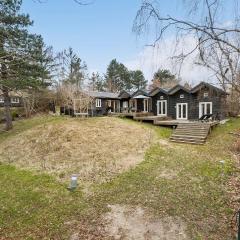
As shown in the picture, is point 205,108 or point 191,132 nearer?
point 191,132

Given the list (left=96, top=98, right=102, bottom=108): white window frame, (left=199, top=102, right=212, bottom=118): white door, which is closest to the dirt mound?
(left=199, top=102, right=212, bottom=118): white door

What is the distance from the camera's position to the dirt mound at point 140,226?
23.3ft

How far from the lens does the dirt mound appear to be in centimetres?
710

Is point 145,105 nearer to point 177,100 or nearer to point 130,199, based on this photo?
point 177,100

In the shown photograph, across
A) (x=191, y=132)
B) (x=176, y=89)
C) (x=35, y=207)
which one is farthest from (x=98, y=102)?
(x=35, y=207)

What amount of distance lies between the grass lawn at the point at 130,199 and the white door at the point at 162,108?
36.3ft

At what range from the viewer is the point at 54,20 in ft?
12.4

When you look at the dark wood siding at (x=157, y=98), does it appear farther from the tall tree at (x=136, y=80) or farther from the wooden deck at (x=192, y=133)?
the tall tree at (x=136, y=80)

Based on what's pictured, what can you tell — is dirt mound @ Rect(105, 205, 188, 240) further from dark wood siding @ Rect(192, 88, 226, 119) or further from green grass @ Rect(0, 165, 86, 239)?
dark wood siding @ Rect(192, 88, 226, 119)

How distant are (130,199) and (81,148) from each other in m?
6.34

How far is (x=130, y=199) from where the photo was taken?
931 cm

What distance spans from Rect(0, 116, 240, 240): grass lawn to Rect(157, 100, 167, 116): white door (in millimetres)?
11053

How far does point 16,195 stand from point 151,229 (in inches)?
215

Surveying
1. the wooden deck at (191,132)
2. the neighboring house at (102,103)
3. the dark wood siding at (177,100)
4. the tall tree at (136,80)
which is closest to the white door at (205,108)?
the dark wood siding at (177,100)
